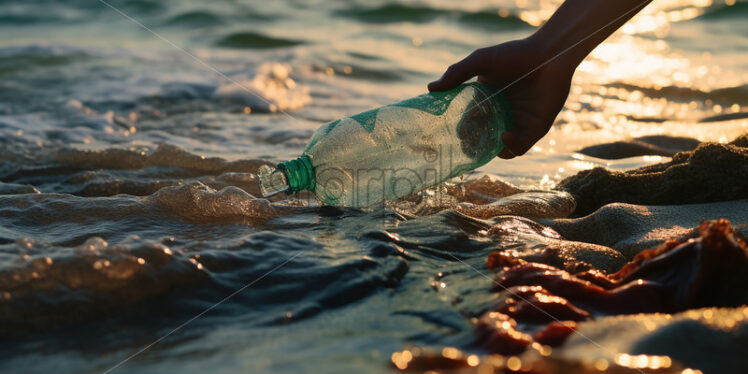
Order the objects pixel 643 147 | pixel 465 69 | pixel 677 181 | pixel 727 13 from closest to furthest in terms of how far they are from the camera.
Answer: pixel 465 69 < pixel 677 181 < pixel 643 147 < pixel 727 13

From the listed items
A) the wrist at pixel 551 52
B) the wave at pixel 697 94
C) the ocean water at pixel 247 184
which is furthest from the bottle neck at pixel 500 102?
the wave at pixel 697 94

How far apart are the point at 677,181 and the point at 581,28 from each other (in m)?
0.80

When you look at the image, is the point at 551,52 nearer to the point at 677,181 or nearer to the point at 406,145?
the point at 406,145

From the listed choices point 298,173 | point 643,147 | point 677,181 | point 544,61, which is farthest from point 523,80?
point 643,147

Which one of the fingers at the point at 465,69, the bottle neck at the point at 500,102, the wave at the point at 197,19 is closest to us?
the fingers at the point at 465,69

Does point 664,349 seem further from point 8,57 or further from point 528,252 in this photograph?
point 8,57

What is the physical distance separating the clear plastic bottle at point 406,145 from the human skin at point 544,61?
3.8 inches

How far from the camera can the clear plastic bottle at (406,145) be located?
249cm

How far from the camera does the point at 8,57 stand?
6.77m

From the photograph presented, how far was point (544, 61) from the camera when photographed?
2.35m

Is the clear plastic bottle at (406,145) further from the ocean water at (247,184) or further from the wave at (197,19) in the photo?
the wave at (197,19)

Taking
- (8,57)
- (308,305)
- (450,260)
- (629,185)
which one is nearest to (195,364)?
(308,305)

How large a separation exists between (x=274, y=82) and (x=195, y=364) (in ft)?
16.0

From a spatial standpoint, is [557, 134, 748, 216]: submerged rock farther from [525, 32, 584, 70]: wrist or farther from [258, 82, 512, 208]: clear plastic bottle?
[525, 32, 584, 70]: wrist
